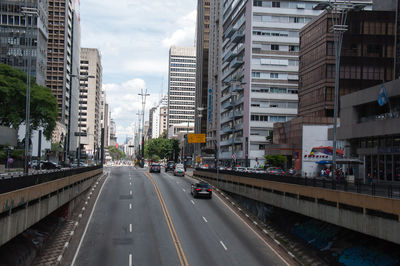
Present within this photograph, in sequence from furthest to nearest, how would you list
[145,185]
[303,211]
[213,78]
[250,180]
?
[213,78], [145,185], [250,180], [303,211]

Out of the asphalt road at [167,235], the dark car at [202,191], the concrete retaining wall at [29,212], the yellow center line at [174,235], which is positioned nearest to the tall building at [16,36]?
the asphalt road at [167,235]

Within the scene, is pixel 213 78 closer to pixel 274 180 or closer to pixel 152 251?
pixel 274 180

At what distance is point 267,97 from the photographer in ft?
316

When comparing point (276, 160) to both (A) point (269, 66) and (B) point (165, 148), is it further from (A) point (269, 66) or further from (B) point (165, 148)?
(B) point (165, 148)

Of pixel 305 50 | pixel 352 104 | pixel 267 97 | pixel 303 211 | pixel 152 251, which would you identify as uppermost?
pixel 305 50

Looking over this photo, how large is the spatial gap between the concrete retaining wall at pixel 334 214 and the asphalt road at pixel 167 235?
299 cm

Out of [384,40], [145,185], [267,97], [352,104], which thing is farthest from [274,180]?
[267,97]

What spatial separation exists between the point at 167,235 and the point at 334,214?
11284 mm

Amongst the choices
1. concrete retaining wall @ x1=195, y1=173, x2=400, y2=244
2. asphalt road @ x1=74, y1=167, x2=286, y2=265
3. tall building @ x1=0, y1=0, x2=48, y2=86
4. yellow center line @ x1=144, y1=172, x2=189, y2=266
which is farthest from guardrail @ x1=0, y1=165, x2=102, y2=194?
tall building @ x1=0, y1=0, x2=48, y2=86

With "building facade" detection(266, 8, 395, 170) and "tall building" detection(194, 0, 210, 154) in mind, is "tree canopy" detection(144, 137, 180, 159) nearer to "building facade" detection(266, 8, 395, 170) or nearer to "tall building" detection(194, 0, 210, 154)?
"tall building" detection(194, 0, 210, 154)

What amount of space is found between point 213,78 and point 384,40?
71910mm

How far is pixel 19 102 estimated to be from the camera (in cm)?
6438

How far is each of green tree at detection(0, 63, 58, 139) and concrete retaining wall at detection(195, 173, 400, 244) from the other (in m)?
38.9

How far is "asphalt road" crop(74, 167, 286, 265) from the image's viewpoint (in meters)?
24.3
